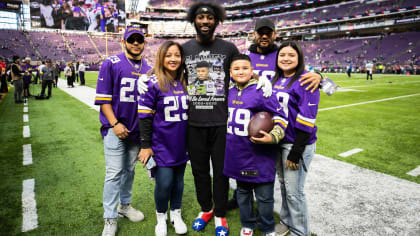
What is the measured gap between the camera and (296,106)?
7.61ft

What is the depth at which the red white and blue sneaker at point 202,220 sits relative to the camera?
8.60ft

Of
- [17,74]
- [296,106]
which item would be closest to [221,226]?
[296,106]

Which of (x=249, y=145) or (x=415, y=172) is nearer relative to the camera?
(x=249, y=145)

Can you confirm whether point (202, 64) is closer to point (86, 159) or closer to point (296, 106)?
point (296, 106)

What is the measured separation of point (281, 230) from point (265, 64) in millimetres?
1805

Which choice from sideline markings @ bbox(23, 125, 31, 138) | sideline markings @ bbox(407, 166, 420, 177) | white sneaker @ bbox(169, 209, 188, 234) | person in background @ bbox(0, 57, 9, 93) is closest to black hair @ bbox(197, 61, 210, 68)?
white sneaker @ bbox(169, 209, 188, 234)

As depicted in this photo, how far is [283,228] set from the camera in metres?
2.59

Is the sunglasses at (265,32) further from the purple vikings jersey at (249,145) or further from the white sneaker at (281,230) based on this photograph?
the white sneaker at (281,230)

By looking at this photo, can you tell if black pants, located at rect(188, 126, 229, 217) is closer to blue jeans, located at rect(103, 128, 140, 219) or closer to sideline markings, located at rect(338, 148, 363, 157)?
blue jeans, located at rect(103, 128, 140, 219)

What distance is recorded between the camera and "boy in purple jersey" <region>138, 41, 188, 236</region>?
2.41 meters

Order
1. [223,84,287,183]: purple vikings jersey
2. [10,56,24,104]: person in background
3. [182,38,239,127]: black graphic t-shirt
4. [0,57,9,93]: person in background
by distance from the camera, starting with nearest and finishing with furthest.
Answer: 1. [223,84,287,183]: purple vikings jersey
2. [182,38,239,127]: black graphic t-shirt
3. [10,56,24,104]: person in background
4. [0,57,9,93]: person in background

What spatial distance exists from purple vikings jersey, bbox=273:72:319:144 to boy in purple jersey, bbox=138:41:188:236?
3.14 feet

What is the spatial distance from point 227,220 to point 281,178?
85 centimetres

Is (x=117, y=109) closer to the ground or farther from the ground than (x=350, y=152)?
farther from the ground
